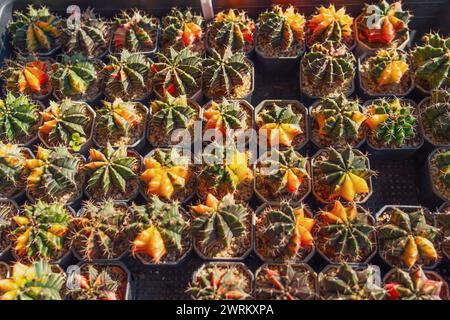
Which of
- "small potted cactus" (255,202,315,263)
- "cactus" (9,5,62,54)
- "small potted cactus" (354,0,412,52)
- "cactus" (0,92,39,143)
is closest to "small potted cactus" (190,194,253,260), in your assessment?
"small potted cactus" (255,202,315,263)

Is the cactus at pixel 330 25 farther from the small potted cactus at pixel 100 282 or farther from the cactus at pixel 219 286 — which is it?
the small potted cactus at pixel 100 282

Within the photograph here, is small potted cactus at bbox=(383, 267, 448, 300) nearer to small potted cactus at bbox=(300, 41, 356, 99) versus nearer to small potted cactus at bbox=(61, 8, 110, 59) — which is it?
small potted cactus at bbox=(300, 41, 356, 99)

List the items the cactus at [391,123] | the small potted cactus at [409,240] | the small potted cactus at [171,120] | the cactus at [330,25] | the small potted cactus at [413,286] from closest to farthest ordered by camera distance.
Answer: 1. the small potted cactus at [413,286]
2. the small potted cactus at [409,240]
3. the cactus at [391,123]
4. the small potted cactus at [171,120]
5. the cactus at [330,25]

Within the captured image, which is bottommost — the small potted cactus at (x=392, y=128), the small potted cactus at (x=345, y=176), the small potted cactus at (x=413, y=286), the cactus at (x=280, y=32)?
the small potted cactus at (x=413, y=286)

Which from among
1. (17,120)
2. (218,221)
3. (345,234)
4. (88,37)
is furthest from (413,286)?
(88,37)

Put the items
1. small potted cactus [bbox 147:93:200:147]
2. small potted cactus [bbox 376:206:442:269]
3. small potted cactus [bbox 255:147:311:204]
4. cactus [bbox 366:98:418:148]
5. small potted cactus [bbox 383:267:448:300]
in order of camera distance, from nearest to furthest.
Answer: small potted cactus [bbox 383:267:448:300]
small potted cactus [bbox 376:206:442:269]
small potted cactus [bbox 255:147:311:204]
cactus [bbox 366:98:418:148]
small potted cactus [bbox 147:93:200:147]

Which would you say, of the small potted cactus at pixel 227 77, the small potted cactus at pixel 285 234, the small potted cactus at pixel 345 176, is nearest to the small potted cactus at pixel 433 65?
the small potted cactus at pixel 345 176

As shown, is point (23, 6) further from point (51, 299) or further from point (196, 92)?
point (51, 299)
